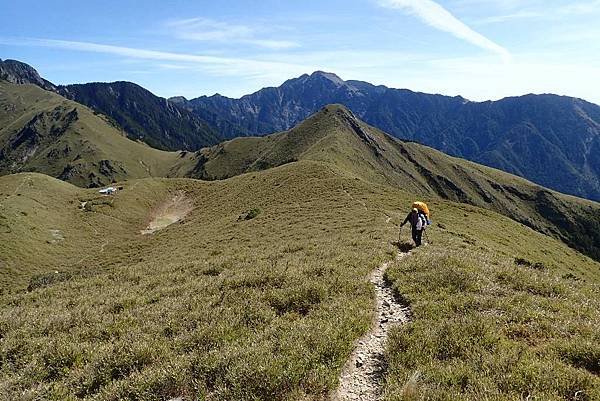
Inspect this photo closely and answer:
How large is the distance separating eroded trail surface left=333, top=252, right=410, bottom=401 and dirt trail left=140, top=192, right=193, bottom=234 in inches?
2509

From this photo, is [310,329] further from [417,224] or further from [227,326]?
[417,224]

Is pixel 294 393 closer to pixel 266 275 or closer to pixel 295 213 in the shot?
pixel 266 275

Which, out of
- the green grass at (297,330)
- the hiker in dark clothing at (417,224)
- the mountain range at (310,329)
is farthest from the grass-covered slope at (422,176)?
the green grass at (297,330)

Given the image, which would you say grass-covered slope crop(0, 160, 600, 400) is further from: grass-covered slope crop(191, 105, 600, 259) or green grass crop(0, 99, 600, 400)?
grass-covered slope crop(191, 105, 600, 259)

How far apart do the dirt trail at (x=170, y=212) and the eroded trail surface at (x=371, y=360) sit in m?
63.7

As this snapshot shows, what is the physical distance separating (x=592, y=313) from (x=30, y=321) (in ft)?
63.5

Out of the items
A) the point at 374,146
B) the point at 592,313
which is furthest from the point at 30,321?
the point at 374,146

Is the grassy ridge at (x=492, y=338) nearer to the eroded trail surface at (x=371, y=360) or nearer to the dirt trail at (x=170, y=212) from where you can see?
the eroded trail surface at (x=371, y=360)

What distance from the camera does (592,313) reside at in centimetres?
1257

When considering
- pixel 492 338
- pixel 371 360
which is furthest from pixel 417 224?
pixel 371 360

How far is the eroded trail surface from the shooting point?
8742mm

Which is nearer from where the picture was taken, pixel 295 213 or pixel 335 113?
pixel 295 213

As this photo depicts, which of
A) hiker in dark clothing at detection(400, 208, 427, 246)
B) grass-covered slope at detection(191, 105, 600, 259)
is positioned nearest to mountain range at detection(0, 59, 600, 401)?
hiker in dark clothing at detection(400, 208, 427, 246)

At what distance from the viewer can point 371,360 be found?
10.1 metres
